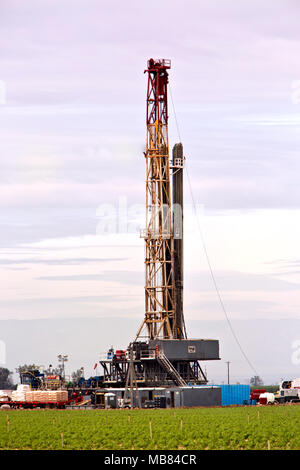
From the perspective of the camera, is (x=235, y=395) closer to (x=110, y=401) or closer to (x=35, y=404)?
(x=110, y=401)

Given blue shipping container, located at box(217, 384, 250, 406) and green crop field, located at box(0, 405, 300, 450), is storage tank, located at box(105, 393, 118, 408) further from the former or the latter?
green crop field, located at box(0, 405, 300, 450)

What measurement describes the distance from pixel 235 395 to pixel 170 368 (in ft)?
27.0

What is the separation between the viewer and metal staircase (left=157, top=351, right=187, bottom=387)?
97.5m

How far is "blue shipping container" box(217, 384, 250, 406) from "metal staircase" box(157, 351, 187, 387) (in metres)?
4.86

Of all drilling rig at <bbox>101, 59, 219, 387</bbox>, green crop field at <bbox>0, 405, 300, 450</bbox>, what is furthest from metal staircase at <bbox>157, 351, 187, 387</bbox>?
green crop field at <bbox>0, 405, 300, 450</bbox>

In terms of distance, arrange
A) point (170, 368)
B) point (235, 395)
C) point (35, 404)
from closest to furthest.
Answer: point (35, 404) → point (170, 368) → point (235, 395)

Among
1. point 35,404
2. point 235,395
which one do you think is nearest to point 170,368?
point 235,395

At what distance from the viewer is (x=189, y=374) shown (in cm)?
10231

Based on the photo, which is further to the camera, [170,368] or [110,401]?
[170,368]

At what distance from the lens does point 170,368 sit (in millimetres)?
98062

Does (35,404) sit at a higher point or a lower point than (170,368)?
lower

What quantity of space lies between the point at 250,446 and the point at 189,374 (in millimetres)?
56669
